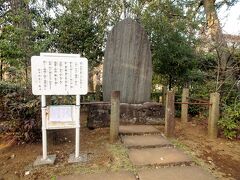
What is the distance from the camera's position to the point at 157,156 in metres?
3.70

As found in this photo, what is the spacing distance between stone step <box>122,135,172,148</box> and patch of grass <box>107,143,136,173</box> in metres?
0.17

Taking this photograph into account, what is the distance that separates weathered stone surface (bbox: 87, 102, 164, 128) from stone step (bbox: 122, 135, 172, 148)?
0.97 metres

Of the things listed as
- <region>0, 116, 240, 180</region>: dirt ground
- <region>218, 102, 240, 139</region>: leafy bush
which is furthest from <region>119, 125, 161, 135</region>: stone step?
<region>218, 102, 240, 139</region>: leafy bush

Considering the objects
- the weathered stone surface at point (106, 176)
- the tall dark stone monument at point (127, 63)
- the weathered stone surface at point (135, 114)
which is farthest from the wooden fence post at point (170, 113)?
Result: the weathered stone surface at point (106, 176)

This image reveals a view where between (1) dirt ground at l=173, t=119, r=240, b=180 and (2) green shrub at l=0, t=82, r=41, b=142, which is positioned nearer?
(1) dirt ground at l=173, t=119, r=240, b=180

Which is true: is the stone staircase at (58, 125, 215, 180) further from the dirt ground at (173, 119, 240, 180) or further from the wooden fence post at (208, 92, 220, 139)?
the wooden fence post at (208, 92, 220, 139)

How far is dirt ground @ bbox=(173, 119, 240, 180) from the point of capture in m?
3.38

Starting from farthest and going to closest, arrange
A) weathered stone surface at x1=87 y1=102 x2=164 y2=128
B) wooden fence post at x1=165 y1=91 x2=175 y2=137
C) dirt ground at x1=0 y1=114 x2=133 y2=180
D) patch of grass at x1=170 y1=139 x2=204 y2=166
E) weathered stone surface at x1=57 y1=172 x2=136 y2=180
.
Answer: weathered stone surface at x1=87 y1=102 x2=164 y2=128 < wooden fence post at x1=165 y1=91 x2=175 y2=137 < patch of grass at x1=170 y1=139 x2=204 y2=166 < dirt ground at x1=0 y1=114 x2=133 y2=180 < weathered stone surface at x1=57 y1=172 x2=136 y2=180

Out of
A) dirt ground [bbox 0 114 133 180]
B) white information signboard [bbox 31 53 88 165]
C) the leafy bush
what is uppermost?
white information signboard [bbox 31 53 88 165]

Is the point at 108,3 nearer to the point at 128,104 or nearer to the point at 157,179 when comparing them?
the point at 128,104

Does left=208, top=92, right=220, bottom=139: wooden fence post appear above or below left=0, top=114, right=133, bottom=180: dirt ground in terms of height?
above

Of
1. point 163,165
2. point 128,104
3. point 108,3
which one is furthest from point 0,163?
point 108,3

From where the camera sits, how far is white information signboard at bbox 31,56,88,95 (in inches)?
137

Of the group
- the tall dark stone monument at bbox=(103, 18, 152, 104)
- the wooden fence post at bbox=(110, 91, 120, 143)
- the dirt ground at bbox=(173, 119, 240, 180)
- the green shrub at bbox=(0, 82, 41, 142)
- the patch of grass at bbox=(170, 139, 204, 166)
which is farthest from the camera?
the tall dark stone monument at bbox=(103, 18, 152, 104)
